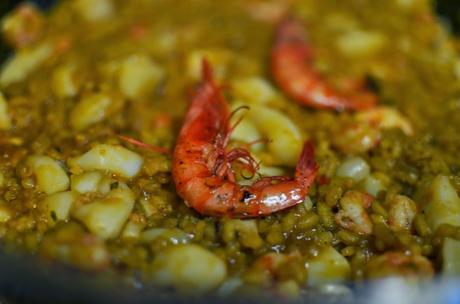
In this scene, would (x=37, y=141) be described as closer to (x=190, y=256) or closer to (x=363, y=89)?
(x=190, y=256)

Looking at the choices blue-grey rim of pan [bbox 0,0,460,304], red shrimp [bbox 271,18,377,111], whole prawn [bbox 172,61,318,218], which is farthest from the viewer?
red shrimp [bbox 271,18,377,111]

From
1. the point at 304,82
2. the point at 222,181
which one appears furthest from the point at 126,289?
the point at 304,82

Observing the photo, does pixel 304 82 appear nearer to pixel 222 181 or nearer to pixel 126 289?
pixel 222 181

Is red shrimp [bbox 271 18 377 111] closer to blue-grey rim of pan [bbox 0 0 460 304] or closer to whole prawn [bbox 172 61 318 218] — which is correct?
whole prawn [bbox 172 61 318 218]

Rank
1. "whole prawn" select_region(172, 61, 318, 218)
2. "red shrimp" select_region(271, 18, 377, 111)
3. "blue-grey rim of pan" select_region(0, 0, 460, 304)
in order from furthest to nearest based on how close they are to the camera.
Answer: "red shrimp" select_region(271, 18, 377, 111) → "whole prawn" select_region(172, 61, 318, 218) → "blue-grey rim of pan" select_region(0, 0, 460, 304)

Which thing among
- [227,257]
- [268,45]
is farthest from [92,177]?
[268,45]

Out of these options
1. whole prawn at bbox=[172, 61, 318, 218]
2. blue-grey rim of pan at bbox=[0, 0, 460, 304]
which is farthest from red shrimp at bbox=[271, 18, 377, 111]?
blue-grey rim of pan at bbox=[0, 0, 460, 304]
